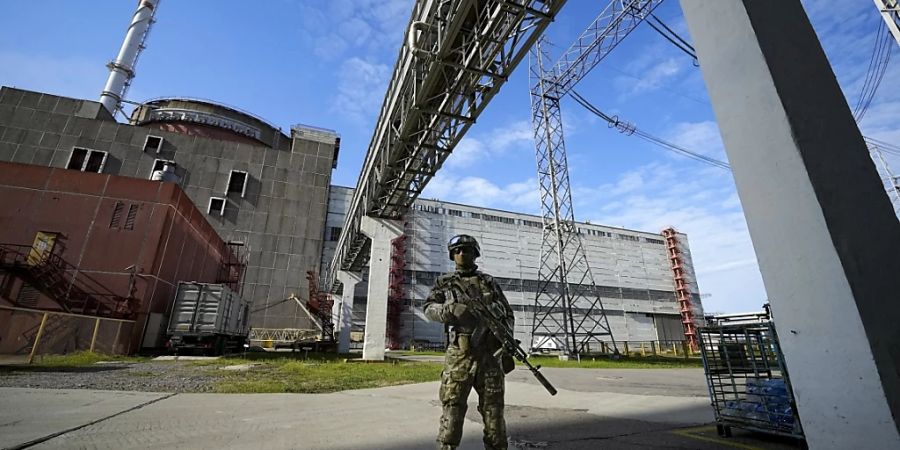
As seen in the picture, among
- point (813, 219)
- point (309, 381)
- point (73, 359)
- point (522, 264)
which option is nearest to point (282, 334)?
point (73, 359)

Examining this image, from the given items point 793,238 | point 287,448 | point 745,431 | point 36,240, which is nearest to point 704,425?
point 745,431

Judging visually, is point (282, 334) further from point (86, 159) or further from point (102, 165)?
point (86, 159)

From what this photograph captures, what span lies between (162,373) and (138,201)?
1072 centimetres

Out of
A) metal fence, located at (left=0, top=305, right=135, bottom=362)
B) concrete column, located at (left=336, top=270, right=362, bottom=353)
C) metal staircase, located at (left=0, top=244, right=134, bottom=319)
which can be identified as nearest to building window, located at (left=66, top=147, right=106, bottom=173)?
metal staircase, located at (left=0, top=244, right=134, bottom=319)

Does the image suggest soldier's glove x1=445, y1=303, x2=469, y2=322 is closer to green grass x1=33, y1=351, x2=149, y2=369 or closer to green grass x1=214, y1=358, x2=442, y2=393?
green grass x1=214, y1=358, x2=442, y2=393

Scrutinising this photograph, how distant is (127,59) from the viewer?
1492 inches

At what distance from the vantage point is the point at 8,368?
27.1 feet

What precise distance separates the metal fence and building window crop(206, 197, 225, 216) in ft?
56.7

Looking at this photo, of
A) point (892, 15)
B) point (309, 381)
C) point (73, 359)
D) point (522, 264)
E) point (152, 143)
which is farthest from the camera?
point (522, 264)

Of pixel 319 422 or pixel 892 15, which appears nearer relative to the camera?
pixel 319 422

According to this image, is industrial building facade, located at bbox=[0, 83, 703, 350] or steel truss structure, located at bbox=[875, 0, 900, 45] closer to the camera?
steel truss structure, located at bbox=[875, 0, 900, 45]

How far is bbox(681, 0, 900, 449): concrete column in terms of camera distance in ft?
5.18

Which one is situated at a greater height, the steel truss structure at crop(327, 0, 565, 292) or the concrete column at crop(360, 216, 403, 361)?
the steel truss structure at crop(327, 0, 565, 292)

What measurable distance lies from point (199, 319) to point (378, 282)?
25.4 feet
